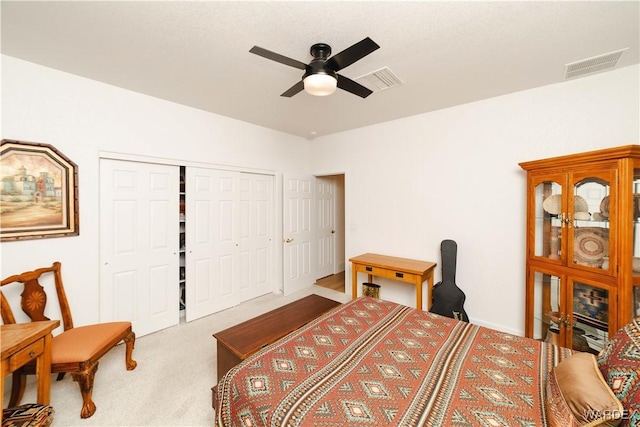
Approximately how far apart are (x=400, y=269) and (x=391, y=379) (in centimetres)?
185

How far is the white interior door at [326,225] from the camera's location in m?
4.92

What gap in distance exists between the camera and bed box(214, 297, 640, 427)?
1.07 meters

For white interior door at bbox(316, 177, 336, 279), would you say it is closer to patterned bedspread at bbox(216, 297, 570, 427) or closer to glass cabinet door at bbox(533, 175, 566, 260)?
patterned bedspread at bbox(216, 297, 570, 427)

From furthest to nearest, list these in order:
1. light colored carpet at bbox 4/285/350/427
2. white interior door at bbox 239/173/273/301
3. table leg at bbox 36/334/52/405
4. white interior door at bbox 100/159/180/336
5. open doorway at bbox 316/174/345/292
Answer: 1. open doorway at bbox 316/174/345/292
2. white interior door at bbox 239/173/273/301
3. white interior door at bbox 100/159/180/336
4. light colored carpet at bbox 4/285/350/427
5. table leg at bbox 36/334/52/405

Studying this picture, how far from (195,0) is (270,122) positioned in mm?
2221

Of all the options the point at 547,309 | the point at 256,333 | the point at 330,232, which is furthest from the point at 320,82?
the point at 330,232

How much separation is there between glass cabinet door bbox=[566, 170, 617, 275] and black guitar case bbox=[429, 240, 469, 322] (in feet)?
3.33

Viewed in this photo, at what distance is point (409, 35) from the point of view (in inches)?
69.8

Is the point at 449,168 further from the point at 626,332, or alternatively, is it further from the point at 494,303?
the point at 626,332

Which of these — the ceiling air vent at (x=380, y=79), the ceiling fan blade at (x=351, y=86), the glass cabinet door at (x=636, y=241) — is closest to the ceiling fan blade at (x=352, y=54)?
the ceiling fan blade at (x=351, y=86)

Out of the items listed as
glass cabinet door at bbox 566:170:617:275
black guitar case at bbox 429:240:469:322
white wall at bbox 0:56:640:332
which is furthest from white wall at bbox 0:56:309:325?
glass cabinet door at bbox 566:170:617:275

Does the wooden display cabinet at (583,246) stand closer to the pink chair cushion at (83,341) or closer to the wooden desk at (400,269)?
the wooden desk at (400,269)

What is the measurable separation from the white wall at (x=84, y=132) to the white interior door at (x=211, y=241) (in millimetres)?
370

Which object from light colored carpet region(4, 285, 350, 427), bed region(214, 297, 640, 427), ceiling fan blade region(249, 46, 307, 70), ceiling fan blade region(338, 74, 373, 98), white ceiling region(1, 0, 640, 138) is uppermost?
white ceiling region(1, 0, 640, 138)
